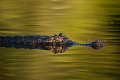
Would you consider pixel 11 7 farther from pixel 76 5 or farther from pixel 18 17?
pixel 76 5

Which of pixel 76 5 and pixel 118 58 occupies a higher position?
pixel 76 5

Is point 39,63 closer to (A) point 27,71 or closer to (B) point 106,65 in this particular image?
(A) point 27,71

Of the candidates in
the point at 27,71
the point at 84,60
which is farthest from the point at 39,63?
the point at 84,60

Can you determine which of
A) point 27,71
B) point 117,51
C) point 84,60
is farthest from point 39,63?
point 117,51
